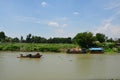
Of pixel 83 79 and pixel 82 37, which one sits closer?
pixel 83 79

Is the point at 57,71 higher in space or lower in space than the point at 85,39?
lower

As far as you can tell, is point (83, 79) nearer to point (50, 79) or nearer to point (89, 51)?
point (50, 79)

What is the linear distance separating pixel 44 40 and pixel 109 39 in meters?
29.5

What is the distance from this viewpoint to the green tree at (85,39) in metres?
68.5

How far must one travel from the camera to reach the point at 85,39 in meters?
68.2

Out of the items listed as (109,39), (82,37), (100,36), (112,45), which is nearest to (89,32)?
(82,37)

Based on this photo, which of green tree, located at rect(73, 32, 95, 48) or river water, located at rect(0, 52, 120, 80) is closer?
river water, located at rect(0, 52, 120, 80)

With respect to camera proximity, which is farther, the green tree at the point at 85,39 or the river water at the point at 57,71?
the green tree at the point at 85,39

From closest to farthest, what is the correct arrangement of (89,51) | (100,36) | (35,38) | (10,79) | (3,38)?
(10,79) < (89,51) < (100,36) < (3,38) < (35,38)

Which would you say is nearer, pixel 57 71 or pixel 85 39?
pixel 57 71

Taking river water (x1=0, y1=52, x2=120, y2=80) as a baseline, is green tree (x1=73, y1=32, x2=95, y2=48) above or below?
above

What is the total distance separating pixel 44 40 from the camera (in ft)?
393

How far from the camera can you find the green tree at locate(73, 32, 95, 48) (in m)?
68.5

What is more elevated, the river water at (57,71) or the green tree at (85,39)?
the green tree at (85,39)
